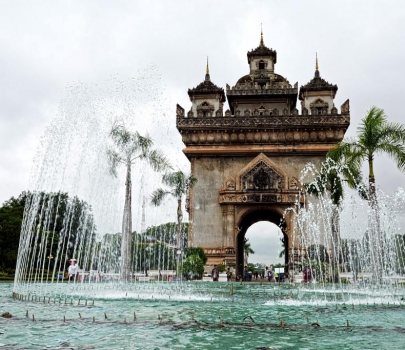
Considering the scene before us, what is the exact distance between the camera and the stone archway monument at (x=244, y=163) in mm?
34719

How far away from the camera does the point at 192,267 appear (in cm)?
2905

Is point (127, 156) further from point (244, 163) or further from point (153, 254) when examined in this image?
point (153, 254)

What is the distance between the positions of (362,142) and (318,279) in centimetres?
1111

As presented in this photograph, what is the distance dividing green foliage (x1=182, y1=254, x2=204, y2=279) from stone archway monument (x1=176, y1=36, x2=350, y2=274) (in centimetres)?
478

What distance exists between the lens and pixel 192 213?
117 ft

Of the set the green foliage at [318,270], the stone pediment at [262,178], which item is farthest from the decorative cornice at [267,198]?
the green foliage at [318,270]

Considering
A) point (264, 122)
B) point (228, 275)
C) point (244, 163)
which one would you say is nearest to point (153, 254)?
point (244, 163)

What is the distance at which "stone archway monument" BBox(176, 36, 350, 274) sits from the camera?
3472 cm

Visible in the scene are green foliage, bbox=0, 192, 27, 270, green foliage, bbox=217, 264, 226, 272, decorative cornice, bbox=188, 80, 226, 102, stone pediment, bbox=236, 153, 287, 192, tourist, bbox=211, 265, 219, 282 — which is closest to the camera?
tourist, bbox=211, 265, 219, 282

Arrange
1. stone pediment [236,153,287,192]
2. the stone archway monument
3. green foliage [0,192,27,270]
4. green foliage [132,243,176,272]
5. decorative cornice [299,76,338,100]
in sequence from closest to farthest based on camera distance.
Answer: the stone archway monument
stone pediment [236,153,287,192]
green foliage [0,192,27,270]
decorative cornice [299,76,338,100]
green foliage [132,243,176,272]

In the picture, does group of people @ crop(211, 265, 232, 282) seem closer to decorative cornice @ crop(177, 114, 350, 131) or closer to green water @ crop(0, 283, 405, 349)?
decorative cornice @ crop(177, 114, 350, 131)

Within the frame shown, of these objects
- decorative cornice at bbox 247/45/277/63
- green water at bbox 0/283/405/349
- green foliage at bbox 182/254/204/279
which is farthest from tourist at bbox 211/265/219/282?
decorative cornice at bbox 247/45/277/63

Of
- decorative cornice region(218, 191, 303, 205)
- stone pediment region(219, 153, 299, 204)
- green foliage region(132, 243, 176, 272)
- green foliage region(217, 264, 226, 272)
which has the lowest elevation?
green foliage region(217, 264, 226, 272)

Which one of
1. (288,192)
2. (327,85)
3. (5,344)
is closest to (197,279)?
(288,192)
